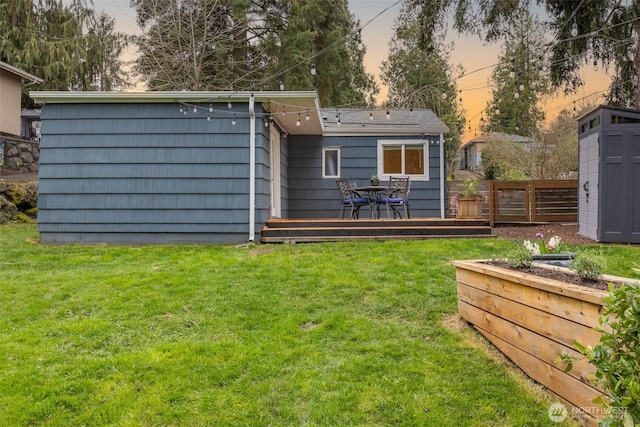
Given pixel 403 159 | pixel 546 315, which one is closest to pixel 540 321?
pixel 546 315

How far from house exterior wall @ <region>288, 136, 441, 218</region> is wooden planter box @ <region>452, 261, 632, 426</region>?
246 inches

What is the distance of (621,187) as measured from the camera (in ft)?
21.2

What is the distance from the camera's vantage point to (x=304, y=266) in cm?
502

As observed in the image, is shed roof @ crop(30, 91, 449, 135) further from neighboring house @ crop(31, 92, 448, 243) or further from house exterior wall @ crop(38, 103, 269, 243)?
house exterior wall @ crop(38, 103, 269, 243)

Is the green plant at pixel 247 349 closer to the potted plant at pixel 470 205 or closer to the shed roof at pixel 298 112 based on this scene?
the potted plant at pixel 470 205

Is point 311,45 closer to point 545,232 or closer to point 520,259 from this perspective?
point 545,232

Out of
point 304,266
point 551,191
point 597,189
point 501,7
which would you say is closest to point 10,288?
point 304,266

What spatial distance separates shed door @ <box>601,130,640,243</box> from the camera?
6418 millimetres

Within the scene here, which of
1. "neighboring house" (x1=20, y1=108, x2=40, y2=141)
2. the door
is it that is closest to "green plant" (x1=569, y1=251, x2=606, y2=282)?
the door

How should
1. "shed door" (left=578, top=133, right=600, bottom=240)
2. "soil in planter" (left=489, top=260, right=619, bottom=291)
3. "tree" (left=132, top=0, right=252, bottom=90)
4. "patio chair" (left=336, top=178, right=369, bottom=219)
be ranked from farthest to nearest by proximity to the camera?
1. "tree" (left=132, top=0, right=252, bottom=90)
2. "patio chair" (left=336, top=178, right=369, bottom=219)
3. "shed door" (left=578, top=133, right=600, bottom=240)
4. "soil in planter" (left=489, top=260, right=619, bottom=291)

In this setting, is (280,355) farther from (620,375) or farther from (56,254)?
(56,254)

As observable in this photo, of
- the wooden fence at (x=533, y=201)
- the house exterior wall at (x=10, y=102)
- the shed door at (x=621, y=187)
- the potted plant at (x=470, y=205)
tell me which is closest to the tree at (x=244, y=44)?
the house exterior wall at (x=10, y=102)

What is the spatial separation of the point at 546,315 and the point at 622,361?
0.88m

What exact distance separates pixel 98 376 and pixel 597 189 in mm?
7287
